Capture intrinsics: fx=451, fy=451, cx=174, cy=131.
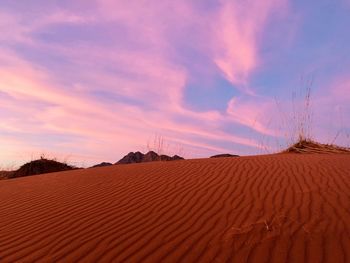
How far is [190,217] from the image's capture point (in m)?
6.04

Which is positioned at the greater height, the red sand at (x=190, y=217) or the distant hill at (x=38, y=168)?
the distant hill at (x=38, y=168)

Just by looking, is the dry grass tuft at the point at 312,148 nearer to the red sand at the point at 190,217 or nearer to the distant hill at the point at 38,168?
the red sand at the point at 190,217

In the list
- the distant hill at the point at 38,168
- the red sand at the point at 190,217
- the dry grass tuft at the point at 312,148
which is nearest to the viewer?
the red sand at the point at 190,217

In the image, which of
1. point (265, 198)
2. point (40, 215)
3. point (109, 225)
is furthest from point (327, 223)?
point (40, 215)

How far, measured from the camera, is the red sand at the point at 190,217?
16.0 ft

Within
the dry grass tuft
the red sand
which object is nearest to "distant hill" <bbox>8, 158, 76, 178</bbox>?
the red sand

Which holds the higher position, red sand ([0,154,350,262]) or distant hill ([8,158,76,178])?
distant hill ([8,158,76,178])

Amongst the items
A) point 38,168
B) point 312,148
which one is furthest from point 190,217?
point 38,168

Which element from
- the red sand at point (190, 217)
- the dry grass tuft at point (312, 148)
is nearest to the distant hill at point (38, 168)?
the red sand at point (190, 217)

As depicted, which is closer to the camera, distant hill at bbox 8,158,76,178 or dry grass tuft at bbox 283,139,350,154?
A: dry grass tuft at bbox 283,139,350,154

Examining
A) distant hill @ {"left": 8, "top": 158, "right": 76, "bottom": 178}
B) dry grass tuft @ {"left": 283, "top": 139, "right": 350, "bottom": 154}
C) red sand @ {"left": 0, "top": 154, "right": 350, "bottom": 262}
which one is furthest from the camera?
distant hill @ {"left": 8, "top": 158, "right": 76, "bottom": 178}

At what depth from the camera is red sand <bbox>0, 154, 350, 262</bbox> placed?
487cm

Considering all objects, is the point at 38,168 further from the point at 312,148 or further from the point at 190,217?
the point at 190,217

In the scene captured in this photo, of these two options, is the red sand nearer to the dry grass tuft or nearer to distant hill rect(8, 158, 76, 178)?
the dry grass tuft
